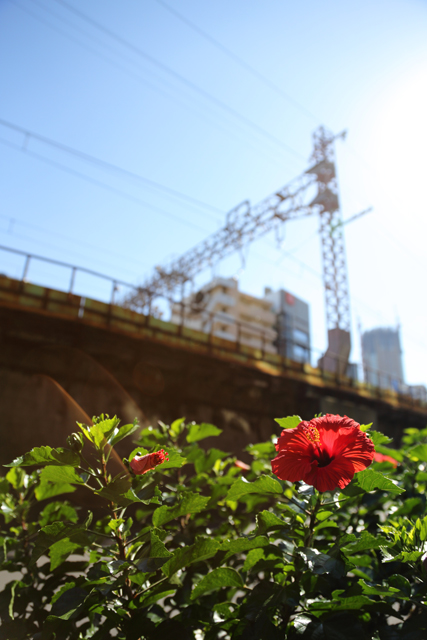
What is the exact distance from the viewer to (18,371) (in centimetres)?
855

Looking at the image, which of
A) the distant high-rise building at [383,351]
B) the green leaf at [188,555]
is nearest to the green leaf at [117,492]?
the green leaf at [188,555]

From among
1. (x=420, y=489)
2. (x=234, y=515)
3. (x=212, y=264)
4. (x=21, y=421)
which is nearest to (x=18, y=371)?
(x=21, y=421)

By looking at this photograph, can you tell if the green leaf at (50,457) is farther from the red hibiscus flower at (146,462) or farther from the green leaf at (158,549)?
the green leaf at (158,549)

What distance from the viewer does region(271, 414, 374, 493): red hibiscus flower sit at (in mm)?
1250

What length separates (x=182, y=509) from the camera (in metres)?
1.44

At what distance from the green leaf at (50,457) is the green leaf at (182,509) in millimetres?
365

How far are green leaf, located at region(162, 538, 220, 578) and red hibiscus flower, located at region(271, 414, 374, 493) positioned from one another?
1.04 feet

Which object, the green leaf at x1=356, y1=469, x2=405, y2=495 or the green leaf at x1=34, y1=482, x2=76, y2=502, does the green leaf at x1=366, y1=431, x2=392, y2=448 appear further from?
the green leaf at x1=34, y1=482, x2=76, y2=502

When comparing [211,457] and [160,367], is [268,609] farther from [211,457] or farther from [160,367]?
[160,367]

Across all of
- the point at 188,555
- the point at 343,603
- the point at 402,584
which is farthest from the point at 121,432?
the point at 402,584

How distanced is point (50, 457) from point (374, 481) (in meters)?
1.10

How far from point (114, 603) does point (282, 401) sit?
40.0 ft

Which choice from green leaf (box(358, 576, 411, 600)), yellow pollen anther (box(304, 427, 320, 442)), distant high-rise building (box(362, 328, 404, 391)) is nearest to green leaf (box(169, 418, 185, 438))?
yellow pollen anther (box(304, 427, 320, 442))

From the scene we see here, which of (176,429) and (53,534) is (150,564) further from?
(176,429)
